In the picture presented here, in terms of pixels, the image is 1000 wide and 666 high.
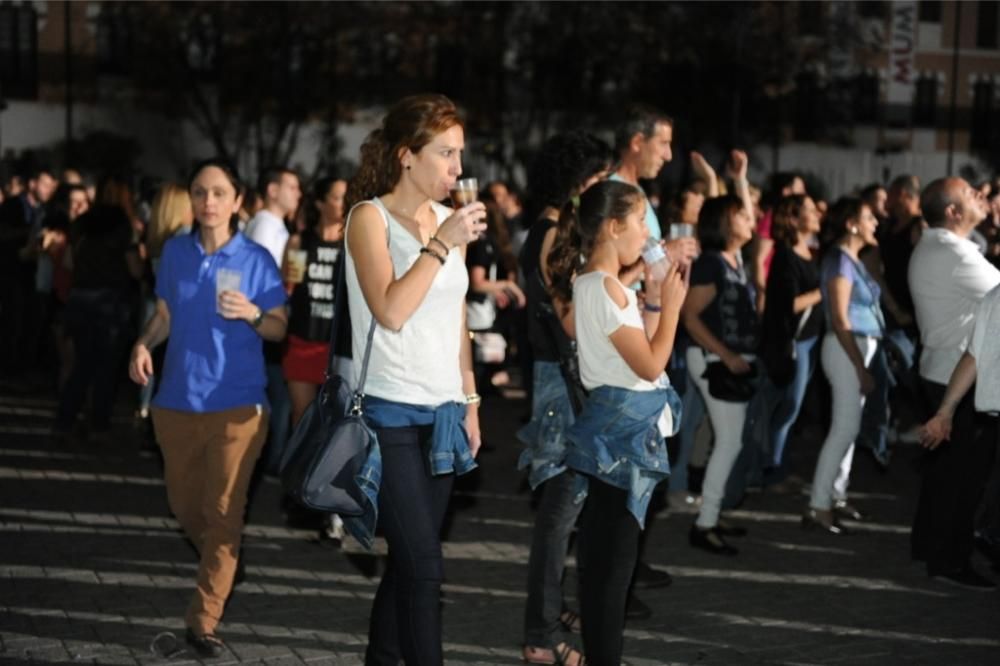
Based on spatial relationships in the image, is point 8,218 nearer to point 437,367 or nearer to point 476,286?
point 476,286

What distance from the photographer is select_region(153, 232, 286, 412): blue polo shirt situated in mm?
6188

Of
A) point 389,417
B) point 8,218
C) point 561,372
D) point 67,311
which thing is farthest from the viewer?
point 8,218

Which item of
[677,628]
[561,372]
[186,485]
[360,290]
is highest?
[360,290]

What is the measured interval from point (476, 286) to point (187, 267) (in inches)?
211

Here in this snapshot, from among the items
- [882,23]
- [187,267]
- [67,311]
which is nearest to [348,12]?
[882,23]

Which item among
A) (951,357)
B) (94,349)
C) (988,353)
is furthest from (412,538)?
(94,349)

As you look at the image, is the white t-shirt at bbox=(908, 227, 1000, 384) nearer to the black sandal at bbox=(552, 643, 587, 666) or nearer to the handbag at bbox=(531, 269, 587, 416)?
the handbag at bbox=(531, 269, 587, 416)

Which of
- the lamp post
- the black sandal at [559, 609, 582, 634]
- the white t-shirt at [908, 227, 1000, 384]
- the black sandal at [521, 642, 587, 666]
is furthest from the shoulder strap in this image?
the lamp post

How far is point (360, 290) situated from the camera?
485cm

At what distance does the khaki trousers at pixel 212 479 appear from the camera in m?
6.16

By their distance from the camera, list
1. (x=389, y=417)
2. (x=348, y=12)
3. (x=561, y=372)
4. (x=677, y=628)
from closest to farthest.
Answer: (x=389, y=417)
(x=561, y=372)
(x=677, y=628)
(x=348, y=12)

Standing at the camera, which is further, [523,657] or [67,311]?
[67,311]

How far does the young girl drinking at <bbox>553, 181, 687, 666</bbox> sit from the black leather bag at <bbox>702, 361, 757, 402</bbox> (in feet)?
8.24

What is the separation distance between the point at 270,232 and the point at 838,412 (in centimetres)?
365
